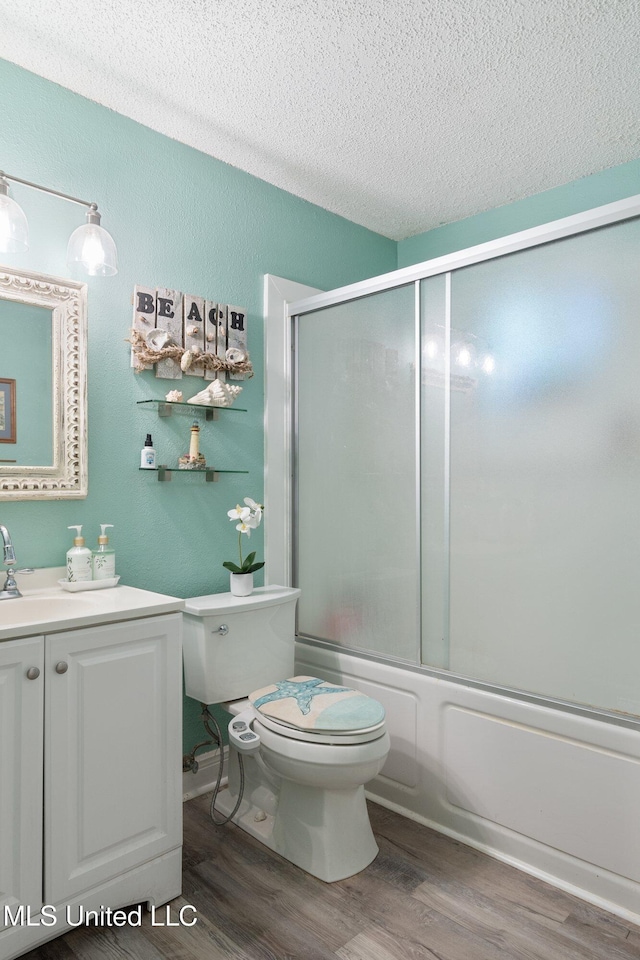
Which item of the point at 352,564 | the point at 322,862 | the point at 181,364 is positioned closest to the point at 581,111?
the point at 181,364

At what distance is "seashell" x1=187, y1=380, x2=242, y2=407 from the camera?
92.0 inches

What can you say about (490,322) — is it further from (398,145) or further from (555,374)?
(398,145)

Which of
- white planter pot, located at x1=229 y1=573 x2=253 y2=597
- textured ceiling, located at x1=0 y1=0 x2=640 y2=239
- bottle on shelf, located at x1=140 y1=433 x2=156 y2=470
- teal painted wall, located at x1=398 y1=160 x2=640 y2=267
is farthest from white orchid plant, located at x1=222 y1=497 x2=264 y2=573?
teal painted wall, located at x1=398 y1=160 x2=640 y2=267

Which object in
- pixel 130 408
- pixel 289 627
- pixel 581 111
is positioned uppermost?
pixel 581 111

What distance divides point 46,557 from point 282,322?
1.40m

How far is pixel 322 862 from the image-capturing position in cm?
181

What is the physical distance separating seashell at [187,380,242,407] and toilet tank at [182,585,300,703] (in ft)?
2.42

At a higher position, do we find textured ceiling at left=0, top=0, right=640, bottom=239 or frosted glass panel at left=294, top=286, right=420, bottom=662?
textured ceiling at left=0, top=0, right=640, bottom=239

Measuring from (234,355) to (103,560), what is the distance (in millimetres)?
978

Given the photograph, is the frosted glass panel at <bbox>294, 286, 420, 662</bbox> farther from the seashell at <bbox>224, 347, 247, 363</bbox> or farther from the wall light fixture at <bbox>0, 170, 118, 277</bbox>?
the wall light fixture at <bbox>0, 170, 118, 277</bbox>

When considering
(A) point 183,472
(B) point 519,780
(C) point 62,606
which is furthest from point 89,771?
(B) point 519,780

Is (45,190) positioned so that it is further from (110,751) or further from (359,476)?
(110,751)


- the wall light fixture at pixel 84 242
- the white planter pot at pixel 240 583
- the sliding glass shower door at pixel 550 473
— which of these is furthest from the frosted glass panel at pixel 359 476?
the wall light fixture at pixel 84 242

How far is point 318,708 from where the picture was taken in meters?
1.88
